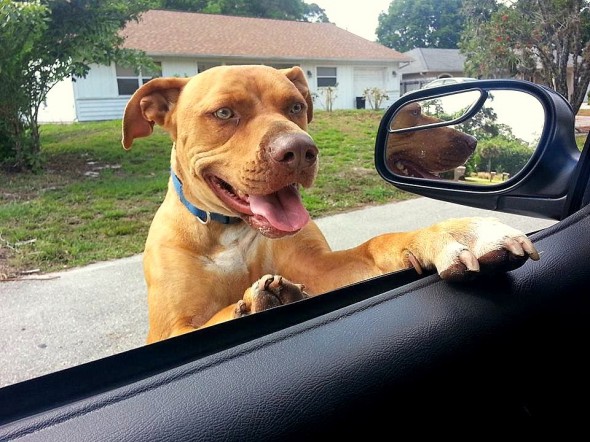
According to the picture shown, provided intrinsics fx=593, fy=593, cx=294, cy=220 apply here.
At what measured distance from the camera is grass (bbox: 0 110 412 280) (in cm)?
646

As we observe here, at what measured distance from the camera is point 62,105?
72.1 feet

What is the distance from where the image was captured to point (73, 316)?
15.6ft

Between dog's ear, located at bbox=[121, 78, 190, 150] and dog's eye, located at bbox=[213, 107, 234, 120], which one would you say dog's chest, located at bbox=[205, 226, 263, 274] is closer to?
dog's eye, located at bbox=[213, 107, 234, 120]

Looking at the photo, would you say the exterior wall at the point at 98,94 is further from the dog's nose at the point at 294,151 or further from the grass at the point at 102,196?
the dog's nose at the point at 294,151

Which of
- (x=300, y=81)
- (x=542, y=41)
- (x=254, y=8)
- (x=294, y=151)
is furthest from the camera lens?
(x=254, y=8)

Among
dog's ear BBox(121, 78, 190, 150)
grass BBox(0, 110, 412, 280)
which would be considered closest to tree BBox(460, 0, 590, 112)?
dog's ear BBox(121, 78, 190, 150)

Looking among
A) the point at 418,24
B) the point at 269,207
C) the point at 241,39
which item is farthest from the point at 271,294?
the point at 241,39

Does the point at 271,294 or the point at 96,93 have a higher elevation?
the point at 96,93

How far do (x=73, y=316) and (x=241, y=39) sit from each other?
851 inches

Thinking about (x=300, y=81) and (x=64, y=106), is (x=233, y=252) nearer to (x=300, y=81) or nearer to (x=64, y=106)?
(x=300, y=81)

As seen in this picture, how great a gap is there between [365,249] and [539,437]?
954 mm

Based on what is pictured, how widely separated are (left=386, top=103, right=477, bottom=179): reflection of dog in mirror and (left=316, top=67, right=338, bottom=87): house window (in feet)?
83.8

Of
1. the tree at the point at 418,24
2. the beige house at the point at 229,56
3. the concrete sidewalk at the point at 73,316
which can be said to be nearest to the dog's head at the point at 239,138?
the concrete sidewalk at the point at 73,316

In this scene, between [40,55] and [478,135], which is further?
[40,55]
